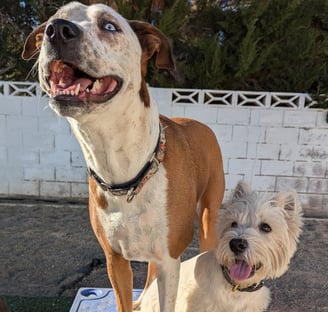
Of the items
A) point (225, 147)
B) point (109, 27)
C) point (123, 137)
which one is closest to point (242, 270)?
point (123, 137)

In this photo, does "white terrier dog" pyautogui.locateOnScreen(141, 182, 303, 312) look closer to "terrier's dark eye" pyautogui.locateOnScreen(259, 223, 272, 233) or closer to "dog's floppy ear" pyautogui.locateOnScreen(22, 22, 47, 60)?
"terrier's dark eye" pyautogui.locateOnScreen(259, 223, 272, 233)

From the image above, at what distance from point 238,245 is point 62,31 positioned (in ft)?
3.66

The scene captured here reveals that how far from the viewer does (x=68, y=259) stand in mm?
3854

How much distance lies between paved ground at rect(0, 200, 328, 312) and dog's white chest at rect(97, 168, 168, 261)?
1.66 m

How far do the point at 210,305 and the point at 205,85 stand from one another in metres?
3.32

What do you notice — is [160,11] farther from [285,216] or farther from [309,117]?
[285,216]

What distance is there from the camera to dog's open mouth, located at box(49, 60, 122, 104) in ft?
4.80

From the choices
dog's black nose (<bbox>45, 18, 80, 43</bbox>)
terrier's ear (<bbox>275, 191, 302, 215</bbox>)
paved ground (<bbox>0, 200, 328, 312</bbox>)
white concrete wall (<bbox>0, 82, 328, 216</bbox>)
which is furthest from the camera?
white concrete wall (<bbox>0, 82, 328, 216</bbox>)

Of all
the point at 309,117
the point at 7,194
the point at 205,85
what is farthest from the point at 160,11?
the point at 7,194

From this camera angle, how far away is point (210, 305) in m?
1.98

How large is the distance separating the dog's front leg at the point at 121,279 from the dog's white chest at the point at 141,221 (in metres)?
0.18

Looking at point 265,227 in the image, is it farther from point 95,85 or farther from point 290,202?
point 95,85

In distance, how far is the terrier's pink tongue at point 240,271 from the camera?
1.85 metres

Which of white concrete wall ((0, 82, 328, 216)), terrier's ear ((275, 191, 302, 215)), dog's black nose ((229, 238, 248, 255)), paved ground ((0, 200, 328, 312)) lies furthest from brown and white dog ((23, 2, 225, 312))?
white concrete wall ((0, 82, 328, 216))
